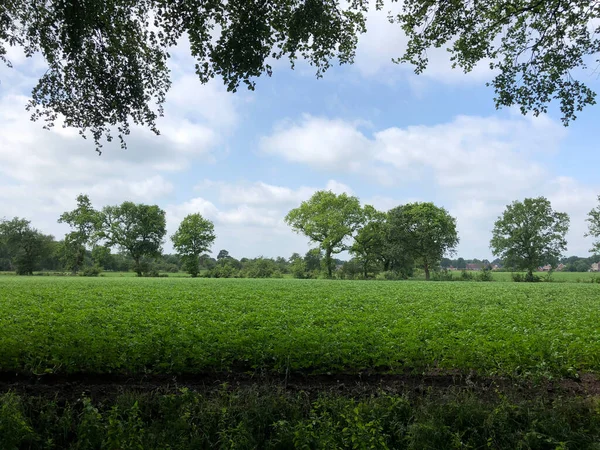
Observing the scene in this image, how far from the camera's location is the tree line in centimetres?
5847

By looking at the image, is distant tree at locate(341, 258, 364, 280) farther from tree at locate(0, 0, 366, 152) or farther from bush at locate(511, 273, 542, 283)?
tree at locate(0, 0, 366, 152)

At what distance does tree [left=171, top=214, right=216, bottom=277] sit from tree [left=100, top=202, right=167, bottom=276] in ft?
12.4

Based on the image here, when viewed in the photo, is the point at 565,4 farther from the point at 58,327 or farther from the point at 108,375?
the point at 58,327

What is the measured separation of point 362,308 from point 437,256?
46.6 m

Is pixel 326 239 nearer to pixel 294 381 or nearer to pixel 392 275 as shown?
pixel 392 275

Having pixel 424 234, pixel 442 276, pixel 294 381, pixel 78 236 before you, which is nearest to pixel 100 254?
pixel 78 236

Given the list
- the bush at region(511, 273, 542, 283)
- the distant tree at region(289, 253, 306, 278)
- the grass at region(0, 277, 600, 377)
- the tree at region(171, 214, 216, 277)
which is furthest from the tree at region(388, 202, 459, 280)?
the grass at region(0, 277, 600, 377)

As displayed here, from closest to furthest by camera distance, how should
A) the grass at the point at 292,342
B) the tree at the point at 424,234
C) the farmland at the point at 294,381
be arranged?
the farmland at the point at 294,381, the grass at the point at 292,342, the tree at the point at 424,234

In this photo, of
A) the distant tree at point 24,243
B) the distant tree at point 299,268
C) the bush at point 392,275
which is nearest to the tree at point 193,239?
the distant tree at point 299,268

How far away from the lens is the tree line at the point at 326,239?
58469 mm

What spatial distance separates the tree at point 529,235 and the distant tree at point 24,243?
282 feet

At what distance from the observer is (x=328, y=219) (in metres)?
62.8

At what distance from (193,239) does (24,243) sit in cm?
3305

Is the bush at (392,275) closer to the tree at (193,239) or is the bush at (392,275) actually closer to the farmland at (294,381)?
the tree at (193,239)
